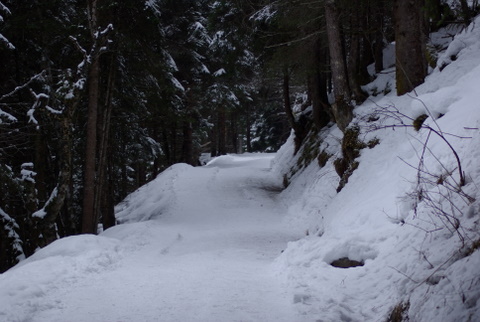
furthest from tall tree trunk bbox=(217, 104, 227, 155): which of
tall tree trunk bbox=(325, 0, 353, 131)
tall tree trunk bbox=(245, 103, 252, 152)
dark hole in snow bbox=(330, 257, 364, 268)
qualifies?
dark hole in snow bbox=(330, 257, 364, 268)

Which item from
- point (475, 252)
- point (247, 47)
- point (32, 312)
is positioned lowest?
point (32, 312)

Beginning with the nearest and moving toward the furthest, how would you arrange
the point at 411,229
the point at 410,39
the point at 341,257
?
the point at 411,229, the point at 341,257, the point at 410,39

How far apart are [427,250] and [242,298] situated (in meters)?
2.39

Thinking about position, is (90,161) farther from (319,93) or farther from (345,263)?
(319,93)

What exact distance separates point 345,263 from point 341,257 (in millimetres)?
134

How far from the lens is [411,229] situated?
4.56m

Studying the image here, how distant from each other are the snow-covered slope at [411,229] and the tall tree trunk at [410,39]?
1.76 feet

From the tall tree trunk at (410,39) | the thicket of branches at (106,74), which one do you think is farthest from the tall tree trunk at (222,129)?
the tall tree trunk at (410,39)

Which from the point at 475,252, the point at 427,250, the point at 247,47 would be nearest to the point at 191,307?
the point at 427,250

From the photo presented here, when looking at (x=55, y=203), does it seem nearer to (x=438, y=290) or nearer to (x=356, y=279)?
(x=356, y=279)

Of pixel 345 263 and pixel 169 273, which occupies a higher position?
pixel 345 263

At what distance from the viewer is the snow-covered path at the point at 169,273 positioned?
4512 millimetres

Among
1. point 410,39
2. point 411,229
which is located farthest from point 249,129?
point 411,229

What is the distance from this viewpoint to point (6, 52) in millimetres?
11789
